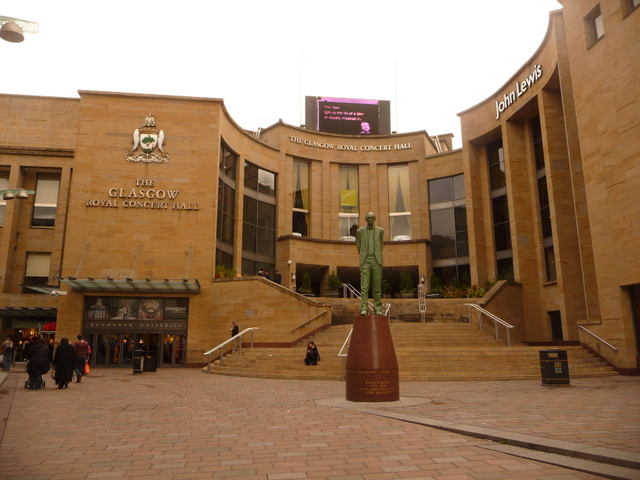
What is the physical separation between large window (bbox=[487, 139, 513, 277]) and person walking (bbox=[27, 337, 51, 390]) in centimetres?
2501

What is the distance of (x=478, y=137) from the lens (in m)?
32.5

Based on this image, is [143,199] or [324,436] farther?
[143,199]

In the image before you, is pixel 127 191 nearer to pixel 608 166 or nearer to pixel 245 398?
pixel 245 398

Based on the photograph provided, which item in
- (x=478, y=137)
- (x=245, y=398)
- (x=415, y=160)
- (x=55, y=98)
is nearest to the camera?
(x=245, y=398)

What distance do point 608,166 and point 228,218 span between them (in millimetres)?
20651

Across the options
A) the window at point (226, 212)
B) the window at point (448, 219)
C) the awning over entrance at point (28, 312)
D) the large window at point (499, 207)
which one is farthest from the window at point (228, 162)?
the large window at point (499, 207)

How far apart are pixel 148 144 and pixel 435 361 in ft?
61.2

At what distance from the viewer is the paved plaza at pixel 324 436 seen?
5.23m

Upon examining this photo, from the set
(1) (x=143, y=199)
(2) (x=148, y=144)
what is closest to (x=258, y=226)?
(1) (x=143, y=199)

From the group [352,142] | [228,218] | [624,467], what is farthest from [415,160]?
[624,467]

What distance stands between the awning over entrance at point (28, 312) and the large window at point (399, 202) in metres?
22.6

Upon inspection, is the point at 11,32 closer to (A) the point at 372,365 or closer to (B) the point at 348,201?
(A) the point at 372,365

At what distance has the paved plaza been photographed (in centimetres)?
523

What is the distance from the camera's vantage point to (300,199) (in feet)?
119
